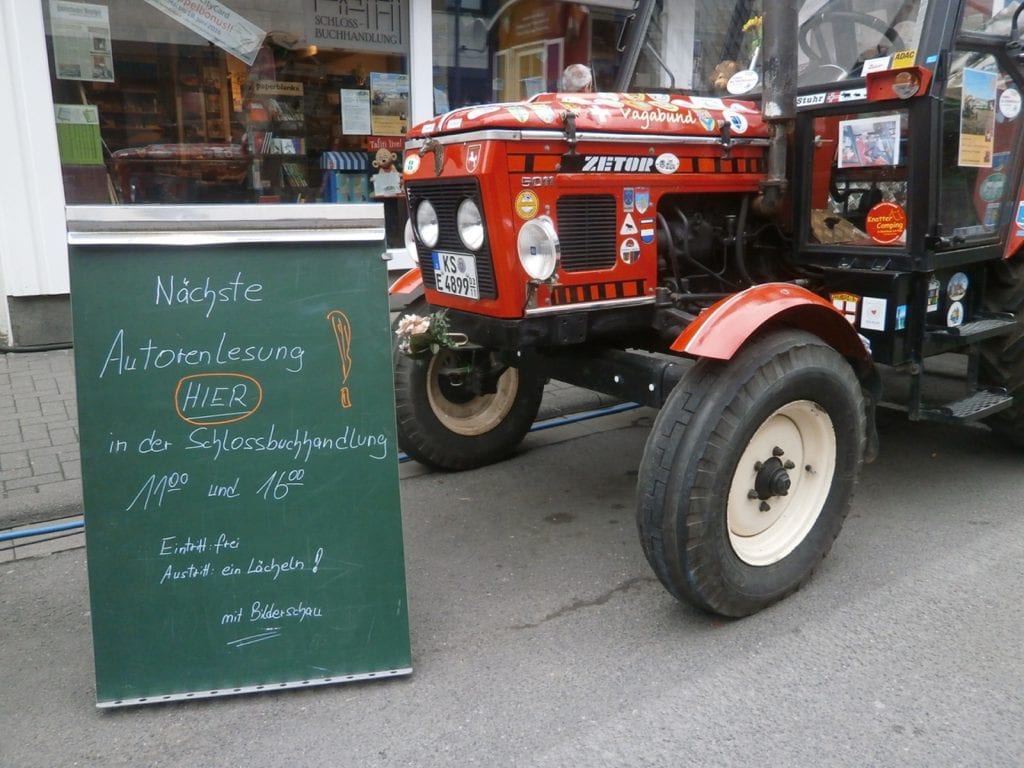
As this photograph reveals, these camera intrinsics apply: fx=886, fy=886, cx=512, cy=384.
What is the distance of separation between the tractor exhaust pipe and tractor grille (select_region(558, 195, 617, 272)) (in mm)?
771

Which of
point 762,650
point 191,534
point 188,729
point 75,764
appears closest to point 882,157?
point 762,650

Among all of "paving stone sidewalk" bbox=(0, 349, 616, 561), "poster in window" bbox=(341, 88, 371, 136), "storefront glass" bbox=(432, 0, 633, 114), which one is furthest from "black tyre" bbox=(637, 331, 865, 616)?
"poster in window" bbox=(341, 88, 371, 136)

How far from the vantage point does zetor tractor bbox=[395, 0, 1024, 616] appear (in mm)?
3115

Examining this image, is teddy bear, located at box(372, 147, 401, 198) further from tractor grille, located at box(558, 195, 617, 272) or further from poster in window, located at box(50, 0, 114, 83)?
tractor grille, located at box(558, 195, 617, 272)

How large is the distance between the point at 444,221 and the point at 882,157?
1.86m

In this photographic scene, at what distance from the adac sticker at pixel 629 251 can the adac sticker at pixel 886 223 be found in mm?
1072

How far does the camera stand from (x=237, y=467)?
2.73 metres

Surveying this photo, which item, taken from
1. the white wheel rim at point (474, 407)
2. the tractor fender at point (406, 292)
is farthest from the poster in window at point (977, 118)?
the tractor fender at point (406, 292)

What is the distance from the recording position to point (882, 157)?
12.2ft

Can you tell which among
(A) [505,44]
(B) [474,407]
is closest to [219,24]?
(A) [505,44]

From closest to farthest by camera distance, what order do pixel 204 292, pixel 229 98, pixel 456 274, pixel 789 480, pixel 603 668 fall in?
pixel 204 292 < pixel 603 668 < pixel 789 480 < pixel 456 274 < pixel 229 98

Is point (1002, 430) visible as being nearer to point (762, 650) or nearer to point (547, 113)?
point (762, 650)

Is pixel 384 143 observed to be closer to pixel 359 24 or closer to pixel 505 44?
pixel 359 24

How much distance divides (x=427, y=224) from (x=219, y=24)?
4.80 m
